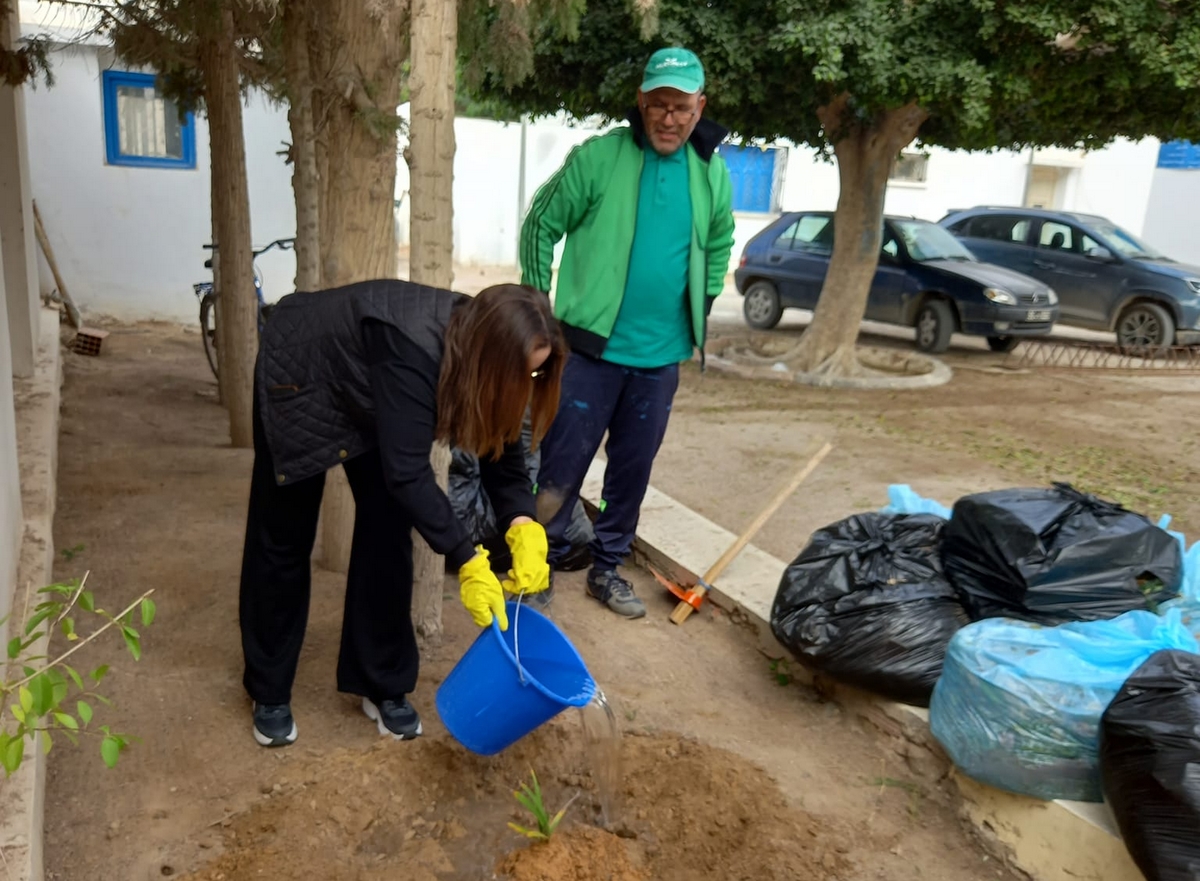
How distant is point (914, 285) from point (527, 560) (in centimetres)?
995

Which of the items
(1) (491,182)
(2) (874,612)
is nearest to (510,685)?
(2) (874,612)

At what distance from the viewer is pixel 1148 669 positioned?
2520mm

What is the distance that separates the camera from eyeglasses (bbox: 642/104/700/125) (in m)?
3.64

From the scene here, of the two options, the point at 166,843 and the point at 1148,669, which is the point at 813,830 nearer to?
the point at 1148,669

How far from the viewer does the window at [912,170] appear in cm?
2191

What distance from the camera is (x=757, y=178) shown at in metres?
21.4

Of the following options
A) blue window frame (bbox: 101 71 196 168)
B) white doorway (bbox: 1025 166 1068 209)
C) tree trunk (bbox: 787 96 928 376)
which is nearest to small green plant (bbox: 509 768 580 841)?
tree trunk (bbox: 787 96 928 376)

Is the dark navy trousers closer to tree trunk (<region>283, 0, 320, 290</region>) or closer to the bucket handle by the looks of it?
the bucket handle

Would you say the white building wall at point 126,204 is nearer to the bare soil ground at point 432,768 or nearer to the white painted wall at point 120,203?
the white painted wall at point 120,203

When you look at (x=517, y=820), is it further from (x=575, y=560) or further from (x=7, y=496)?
(x=7, y=496)

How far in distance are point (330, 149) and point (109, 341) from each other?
752cm

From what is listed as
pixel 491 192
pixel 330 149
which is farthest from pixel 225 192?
pixel 491 192

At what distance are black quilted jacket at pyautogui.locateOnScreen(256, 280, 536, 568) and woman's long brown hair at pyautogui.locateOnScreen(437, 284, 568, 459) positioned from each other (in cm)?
7

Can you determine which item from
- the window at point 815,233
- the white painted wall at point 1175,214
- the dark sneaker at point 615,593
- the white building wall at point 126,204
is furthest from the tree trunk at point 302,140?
the white painted wall at point 1175,214
